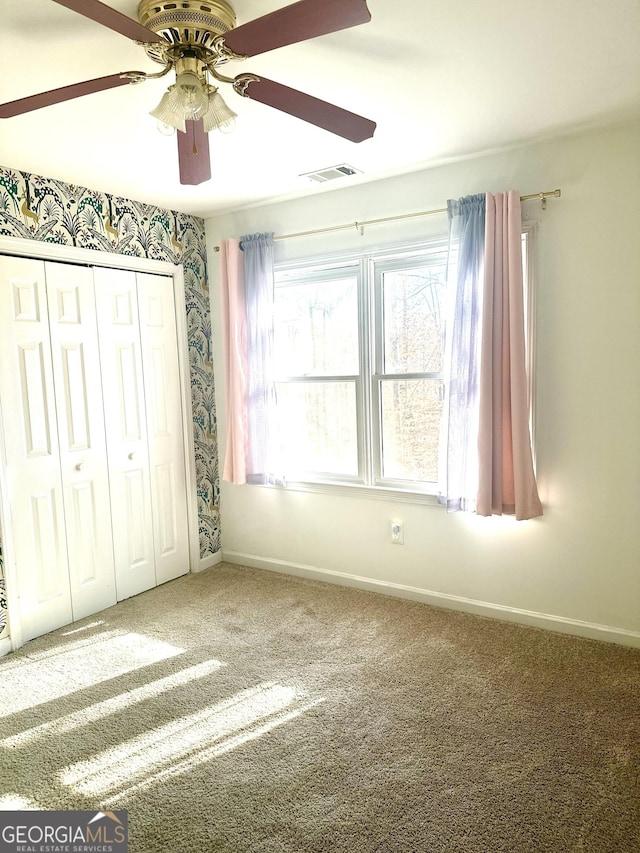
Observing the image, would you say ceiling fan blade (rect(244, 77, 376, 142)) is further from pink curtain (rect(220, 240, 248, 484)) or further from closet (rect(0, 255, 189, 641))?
pink curtain (rect(220, 240, 248, 484))

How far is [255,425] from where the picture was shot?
3.97 meters

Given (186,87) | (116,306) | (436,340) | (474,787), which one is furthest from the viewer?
(116,306)

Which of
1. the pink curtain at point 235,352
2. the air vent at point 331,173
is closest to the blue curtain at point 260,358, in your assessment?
the pink curtain at point 235,352

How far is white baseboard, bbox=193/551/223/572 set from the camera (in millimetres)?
4289

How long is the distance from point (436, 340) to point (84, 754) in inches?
104

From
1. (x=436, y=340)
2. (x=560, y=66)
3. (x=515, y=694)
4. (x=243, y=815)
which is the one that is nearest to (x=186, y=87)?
(x=560, y=66)

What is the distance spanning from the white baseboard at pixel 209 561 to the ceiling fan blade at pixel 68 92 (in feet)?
10.4

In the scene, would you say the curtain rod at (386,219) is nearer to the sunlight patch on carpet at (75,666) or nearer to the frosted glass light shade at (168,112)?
the frosted glass light shade at (168,112)

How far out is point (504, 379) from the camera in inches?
120

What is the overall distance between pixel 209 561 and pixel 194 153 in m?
3.00

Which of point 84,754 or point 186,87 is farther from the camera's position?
point 84,754

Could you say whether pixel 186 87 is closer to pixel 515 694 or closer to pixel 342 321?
pixel 342 321

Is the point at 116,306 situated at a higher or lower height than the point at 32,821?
higher

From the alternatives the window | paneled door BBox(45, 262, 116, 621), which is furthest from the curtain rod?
paneled door BBox(45, 262, 116, 621)
